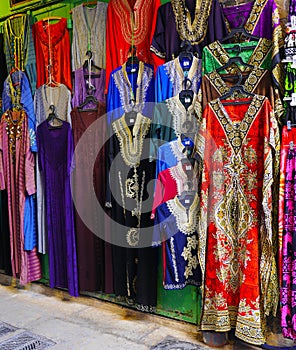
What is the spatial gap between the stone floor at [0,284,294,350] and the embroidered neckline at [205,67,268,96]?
1538mm

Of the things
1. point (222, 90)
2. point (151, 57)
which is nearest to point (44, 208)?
point (151, 57)

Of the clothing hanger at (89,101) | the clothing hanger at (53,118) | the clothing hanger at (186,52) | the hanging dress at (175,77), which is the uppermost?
the clothing hanger at (186,52)

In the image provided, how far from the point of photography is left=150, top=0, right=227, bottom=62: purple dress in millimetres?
2496

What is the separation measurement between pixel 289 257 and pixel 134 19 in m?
1.80

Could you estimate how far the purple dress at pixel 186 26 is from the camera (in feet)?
8.19

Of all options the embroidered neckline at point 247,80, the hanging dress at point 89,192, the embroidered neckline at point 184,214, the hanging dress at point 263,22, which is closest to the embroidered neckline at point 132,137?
the hanging dress at point 89,192

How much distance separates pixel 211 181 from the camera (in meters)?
2.47

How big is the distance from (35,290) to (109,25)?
229 cm

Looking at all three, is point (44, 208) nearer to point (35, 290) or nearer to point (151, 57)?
point (35, 290)

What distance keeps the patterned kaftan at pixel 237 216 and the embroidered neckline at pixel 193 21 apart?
0.44 meters

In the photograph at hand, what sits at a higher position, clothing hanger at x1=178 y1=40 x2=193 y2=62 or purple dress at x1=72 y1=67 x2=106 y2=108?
clothing hanger at x1=178 y1=40 x2=193 y2=62

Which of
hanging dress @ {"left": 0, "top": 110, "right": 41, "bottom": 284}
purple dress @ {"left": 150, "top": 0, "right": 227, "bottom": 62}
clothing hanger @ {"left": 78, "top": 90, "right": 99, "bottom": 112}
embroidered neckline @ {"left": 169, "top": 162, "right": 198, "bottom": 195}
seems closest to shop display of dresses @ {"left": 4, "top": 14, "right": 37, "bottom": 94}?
hanging dress @ {"left": 0, "top": 110, "right": 41, "bottom": 284}

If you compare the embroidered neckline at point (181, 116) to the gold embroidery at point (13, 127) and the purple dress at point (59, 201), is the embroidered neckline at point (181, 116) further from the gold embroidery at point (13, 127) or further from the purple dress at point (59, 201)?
the gold embroidery at point (13, 127)

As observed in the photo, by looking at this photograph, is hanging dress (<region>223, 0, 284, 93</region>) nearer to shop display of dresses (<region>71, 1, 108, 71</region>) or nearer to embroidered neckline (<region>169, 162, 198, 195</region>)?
embroidered neckline (<region>169, 162, 198, 195</region>)
